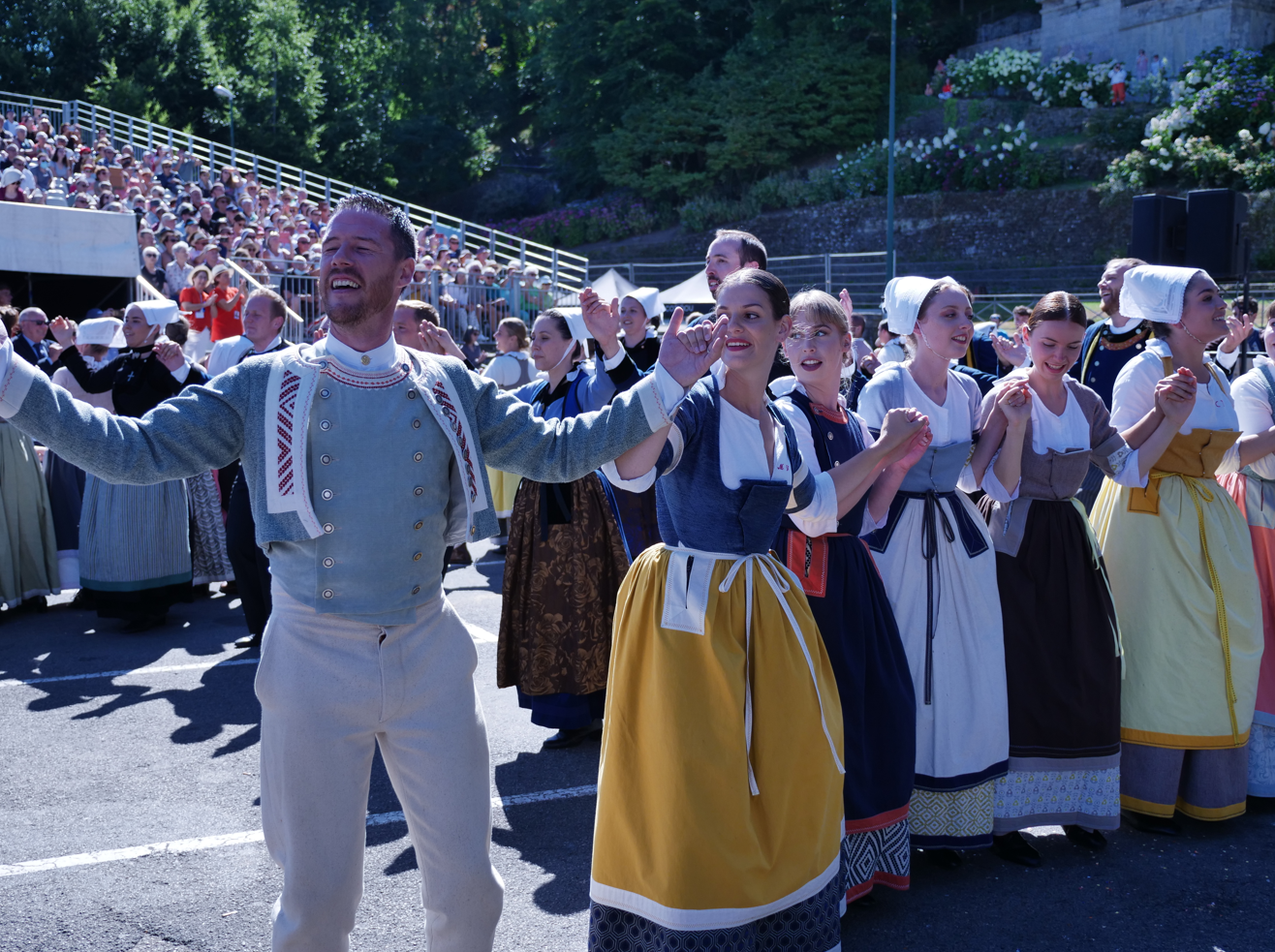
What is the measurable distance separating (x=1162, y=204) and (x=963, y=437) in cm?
529

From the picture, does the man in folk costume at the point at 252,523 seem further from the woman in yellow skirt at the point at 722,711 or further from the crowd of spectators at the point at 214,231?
the crowd of spectators at the point at 214,231

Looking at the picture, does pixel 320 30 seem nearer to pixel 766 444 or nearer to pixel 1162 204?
pixel 1162 204

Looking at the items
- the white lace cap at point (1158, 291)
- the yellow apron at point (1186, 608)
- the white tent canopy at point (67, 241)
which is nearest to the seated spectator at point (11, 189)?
the white tent canopy at point (67, 241)

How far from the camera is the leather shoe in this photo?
4.09m

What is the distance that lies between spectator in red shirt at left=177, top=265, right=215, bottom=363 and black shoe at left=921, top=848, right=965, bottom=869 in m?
9.67

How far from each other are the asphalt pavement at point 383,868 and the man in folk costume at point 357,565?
3.36 ft

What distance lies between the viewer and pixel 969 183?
3078 centimetres

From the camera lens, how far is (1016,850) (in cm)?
413

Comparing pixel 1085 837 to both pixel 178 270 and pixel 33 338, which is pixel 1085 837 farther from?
pixel 178 270

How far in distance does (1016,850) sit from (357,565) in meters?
2.81

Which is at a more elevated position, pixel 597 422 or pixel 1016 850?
pixel 597 422

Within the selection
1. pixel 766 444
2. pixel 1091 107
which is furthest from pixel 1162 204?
pixel 1091 107

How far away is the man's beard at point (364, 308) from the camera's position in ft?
8.41

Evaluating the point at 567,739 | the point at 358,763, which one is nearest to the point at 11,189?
the point at 567,739
